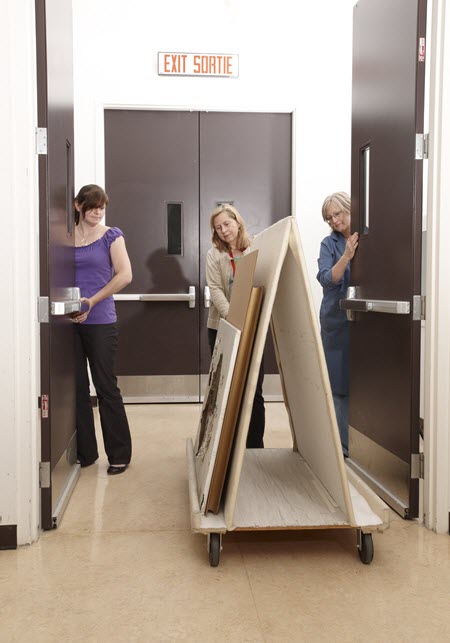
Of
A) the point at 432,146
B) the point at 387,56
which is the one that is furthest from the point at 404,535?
the point at 387,56

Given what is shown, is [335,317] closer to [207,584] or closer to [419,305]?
[419,305]

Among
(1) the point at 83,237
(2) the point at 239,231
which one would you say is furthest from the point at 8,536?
→ (2) the point at 239,231

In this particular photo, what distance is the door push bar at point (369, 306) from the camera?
8.30ft

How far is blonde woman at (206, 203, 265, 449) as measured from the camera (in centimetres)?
331

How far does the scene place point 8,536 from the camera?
230 cm

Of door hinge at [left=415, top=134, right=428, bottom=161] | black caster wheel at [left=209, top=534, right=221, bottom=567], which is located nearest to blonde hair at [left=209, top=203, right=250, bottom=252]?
door hinge at [left=415, top=134, right=428, bottom=161]

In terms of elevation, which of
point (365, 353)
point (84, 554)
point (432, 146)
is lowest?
point (84, 554)

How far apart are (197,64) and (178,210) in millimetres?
1198

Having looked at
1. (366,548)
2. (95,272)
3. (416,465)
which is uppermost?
(95,272)

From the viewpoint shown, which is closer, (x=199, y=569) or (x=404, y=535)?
(x=199, y=569)

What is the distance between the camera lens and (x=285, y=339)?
2.54 metres

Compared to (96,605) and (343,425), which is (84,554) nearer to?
(96,605)

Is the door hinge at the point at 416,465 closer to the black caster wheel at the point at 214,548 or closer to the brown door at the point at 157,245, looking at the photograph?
the black caster wheel at the point at 214,548

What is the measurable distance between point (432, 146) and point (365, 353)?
108 cm
